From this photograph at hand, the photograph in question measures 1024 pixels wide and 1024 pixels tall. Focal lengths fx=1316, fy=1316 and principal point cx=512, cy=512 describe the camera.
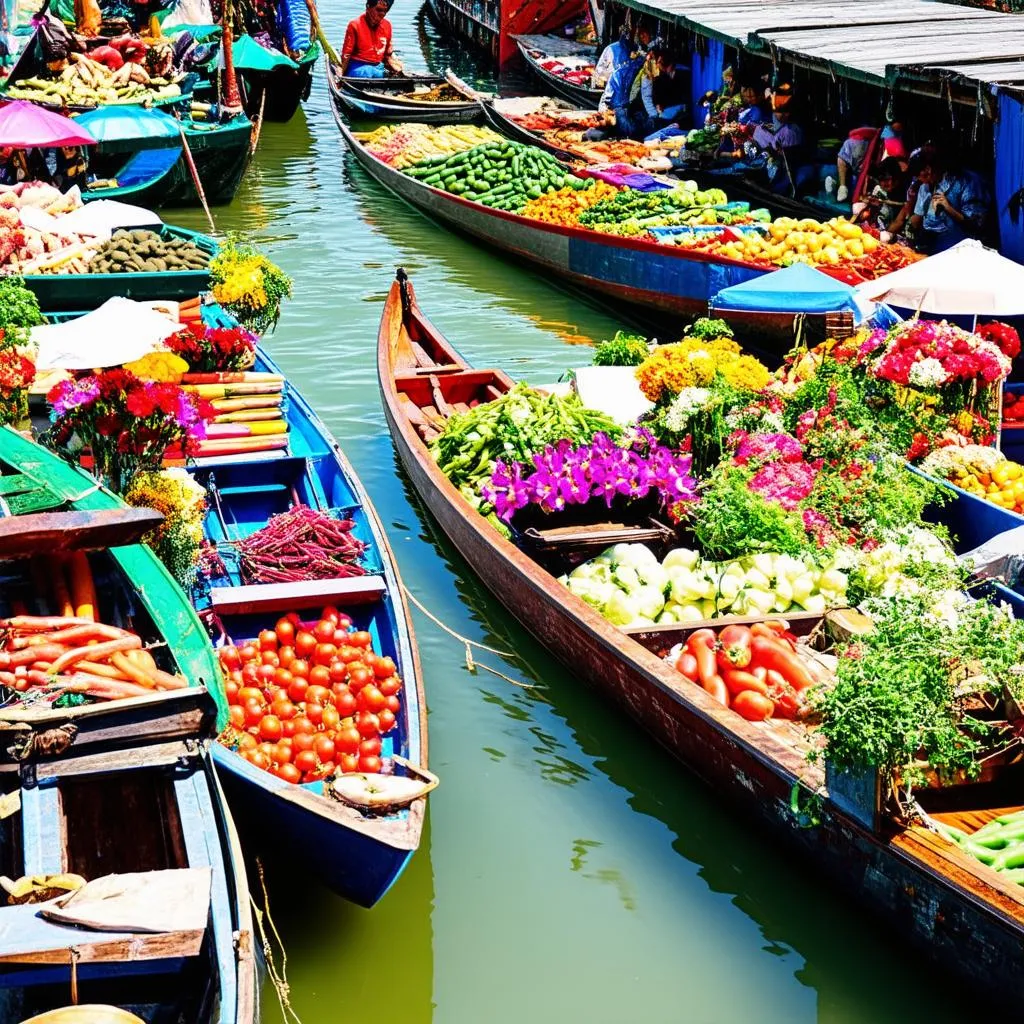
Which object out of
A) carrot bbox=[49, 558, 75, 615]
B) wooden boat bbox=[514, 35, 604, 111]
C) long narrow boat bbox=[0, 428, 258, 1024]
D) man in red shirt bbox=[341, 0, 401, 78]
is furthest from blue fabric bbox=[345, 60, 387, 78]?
carrot bbox=[49, 558, 75, 615]

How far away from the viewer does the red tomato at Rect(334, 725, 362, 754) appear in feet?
18.3

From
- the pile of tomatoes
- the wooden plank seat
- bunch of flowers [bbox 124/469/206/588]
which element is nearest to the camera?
the pile of tomatoes

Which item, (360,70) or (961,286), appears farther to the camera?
(360,70)

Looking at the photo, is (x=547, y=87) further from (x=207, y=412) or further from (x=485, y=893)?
(x=485, y=893)

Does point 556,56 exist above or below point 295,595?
above

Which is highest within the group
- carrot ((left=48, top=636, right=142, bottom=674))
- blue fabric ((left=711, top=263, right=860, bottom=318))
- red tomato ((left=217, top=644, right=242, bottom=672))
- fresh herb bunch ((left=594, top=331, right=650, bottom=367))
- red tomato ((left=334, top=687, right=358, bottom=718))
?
blue fabric ((left=711, top=263, right=860, bottom=318))

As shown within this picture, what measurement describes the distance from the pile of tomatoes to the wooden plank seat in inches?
5.7

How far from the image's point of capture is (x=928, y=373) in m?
7.66

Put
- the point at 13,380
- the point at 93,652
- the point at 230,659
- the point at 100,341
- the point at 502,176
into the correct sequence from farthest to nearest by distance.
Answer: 1. the point at 502,176
2. the point at 13,380
3. the point at 100,341
4. the point at 230,659
5. the point at 93,652

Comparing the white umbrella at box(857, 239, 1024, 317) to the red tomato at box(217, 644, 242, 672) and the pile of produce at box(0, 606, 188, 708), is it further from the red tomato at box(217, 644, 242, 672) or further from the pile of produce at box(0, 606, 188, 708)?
the pile of produce at box(0, 606, 188, 708)

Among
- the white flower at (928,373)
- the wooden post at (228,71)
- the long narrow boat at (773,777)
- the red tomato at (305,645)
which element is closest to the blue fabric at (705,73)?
the wooden post at (228,71)

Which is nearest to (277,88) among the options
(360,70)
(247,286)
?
(360,70)

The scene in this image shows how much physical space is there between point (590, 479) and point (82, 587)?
2917mm

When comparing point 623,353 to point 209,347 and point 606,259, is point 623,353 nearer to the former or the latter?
point 209,347
